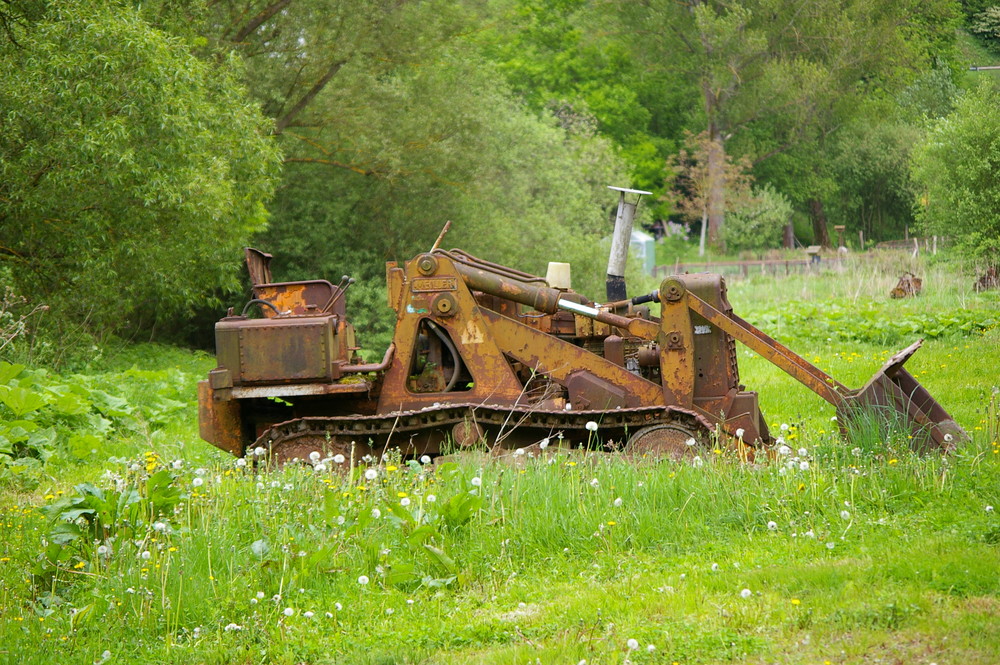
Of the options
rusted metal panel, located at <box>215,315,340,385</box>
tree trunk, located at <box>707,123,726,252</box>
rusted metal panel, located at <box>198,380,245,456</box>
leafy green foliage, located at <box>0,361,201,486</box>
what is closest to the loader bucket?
rusted metal panel, located at <box>215,315,340,385</box>

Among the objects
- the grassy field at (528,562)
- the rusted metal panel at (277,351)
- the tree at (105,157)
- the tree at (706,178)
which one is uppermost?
the tree at (706,178)

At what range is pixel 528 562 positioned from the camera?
237 inches

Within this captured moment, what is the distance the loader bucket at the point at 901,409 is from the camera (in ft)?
24.8

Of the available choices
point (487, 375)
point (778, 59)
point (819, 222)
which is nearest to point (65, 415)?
point (487, 375)

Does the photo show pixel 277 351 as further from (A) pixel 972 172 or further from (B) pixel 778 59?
(B) pixel 778 59

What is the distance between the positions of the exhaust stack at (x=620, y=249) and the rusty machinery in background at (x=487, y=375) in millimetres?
666

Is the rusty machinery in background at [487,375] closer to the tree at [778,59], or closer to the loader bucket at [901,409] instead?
the loader bucket at [901,409]

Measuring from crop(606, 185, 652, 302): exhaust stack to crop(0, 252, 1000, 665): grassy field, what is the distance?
2.40m

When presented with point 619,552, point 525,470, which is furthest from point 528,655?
point 525,470

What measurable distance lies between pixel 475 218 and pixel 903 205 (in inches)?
1061

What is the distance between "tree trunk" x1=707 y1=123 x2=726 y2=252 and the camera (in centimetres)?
4897

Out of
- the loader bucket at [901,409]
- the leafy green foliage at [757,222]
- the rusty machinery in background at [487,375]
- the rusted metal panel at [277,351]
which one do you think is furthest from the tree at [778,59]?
the rusted metal panel at [277,351]

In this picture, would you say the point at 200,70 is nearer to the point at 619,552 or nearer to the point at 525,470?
the point at 525,470

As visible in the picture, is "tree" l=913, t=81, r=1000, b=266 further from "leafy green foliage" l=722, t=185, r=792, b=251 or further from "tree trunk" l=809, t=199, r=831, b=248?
"tree trunk" l=809, t=199, r=831, b=248
